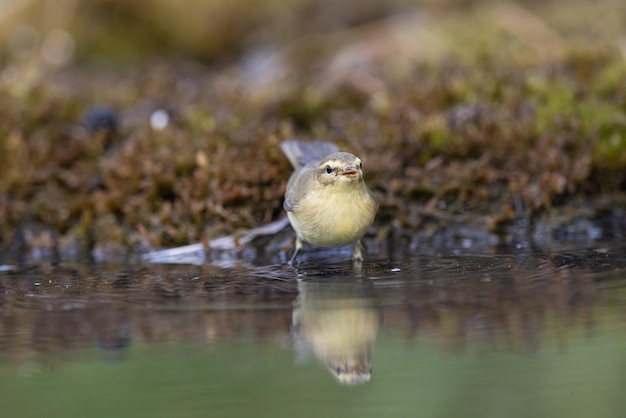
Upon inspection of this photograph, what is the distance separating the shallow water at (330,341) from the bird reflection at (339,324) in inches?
0.4

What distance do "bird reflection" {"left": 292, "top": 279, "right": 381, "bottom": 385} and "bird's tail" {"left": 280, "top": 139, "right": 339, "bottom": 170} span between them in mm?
1391

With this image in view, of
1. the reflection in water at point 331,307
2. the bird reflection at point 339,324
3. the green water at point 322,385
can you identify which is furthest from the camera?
the reflection in water at point 331,307

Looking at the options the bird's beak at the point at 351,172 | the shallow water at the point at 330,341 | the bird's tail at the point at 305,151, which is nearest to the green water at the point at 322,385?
the shallow water at the point at 330,341

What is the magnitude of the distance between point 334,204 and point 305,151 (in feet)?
2.93

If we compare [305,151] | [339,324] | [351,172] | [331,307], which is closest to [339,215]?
[351,172]

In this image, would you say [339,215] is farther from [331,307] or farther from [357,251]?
[331,307]

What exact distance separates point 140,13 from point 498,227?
7384 mm

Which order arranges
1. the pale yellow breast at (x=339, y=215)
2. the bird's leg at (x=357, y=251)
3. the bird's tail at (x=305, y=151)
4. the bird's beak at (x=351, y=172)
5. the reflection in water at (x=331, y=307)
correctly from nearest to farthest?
the reflection in water at (x=331, y=307)
the bird's beak at (x=351, y=172)
the pale yellow breast at (x=339, y=215)
the bird's leg at (x=357, y=251)
the bird's tail at (x=305, y=151)

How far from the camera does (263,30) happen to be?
1199 centimetres

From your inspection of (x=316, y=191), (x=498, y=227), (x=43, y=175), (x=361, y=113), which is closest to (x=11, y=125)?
(x=43, y=175)

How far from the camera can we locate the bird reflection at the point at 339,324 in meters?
3.50

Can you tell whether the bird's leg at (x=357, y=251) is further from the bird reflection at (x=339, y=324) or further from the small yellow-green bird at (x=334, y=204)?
A: the bird reflection at (x=339, y=324)

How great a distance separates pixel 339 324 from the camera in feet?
13.2

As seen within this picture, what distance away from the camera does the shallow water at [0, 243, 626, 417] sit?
310 cm
